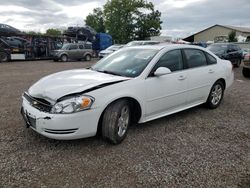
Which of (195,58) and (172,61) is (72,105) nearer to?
(172,61)

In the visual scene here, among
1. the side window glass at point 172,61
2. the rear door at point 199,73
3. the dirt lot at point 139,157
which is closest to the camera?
the dirt lot at point 139,157

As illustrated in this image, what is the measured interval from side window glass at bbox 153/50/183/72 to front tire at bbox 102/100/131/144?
3.22 ft

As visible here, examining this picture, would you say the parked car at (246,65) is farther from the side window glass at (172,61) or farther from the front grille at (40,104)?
the front grille at (40,104)

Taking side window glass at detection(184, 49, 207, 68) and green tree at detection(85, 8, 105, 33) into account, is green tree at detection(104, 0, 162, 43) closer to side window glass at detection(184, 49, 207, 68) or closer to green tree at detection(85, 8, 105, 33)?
green tree at detection(85, 8, 105, 33)

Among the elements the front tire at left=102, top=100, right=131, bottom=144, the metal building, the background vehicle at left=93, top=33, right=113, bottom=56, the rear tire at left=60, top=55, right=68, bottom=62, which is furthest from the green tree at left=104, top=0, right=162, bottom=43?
the front tire at left=102, top=100, right=131, bottom=144

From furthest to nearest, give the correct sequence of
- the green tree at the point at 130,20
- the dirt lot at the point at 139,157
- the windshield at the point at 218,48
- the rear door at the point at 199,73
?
1. the green tree at the point at 130,20
2. the windshield at the point at 218,48
3. the rear door at the point at 199,73
4. the dirt lot at the point at 139,157

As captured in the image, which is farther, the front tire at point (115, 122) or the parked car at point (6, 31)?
the parked car at point (6, 31)

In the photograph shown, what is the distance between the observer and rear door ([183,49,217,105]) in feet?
15.3

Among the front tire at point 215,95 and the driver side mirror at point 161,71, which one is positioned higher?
the driver side mirror at point 161,71

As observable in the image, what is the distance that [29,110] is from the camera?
3357mm

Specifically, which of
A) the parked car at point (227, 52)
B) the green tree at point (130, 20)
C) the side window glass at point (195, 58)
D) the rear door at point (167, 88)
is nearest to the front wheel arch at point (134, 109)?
the rear door at point (167, 88)

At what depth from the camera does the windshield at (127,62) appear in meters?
3.96

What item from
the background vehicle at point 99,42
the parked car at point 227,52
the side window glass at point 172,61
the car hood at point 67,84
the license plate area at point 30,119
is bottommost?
the license plate area at point 30,119

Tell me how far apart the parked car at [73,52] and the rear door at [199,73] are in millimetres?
16170
